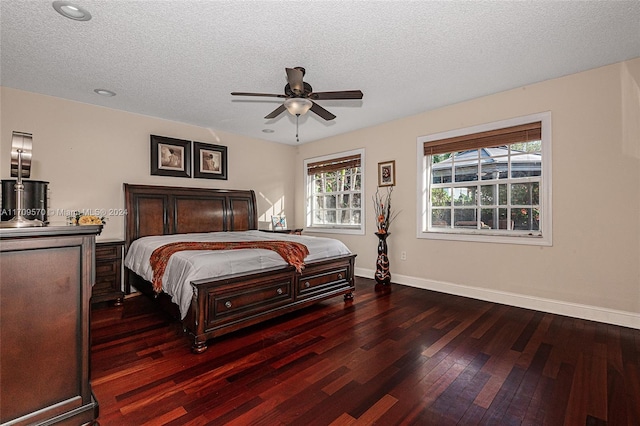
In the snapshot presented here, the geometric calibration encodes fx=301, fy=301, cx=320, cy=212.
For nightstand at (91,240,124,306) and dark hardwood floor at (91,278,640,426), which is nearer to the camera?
dark hardwood floor at (91,278,640,426)

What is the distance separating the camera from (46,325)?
1428 millimetres

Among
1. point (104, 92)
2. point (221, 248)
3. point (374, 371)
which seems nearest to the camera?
point (374, 371)

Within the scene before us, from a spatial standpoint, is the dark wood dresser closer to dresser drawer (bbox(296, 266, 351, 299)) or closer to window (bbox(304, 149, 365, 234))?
dresser drawer (bbox(296, 266, 351, 299))

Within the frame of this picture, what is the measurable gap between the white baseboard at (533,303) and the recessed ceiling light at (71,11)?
451 centimetres

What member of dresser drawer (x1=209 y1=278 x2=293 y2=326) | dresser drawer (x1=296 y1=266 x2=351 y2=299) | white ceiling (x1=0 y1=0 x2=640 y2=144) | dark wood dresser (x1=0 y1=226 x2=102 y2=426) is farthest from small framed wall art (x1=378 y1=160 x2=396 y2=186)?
dark wood dresser (x1=0 y1=226 x2=102 y2=426)

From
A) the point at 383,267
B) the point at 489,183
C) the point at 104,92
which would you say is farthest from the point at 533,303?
the point at 104,92

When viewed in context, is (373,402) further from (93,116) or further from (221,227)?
(93,116)

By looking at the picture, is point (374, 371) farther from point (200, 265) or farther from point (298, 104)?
point (298, 104)

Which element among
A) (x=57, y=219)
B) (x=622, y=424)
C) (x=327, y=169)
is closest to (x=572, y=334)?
(x=622, y=424)

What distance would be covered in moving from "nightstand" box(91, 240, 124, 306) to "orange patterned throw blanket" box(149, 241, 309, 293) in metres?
0.88

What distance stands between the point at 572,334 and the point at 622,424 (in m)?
1.34

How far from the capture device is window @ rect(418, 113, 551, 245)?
136 inches

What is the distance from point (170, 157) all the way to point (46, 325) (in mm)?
3660

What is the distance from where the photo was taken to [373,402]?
1759mm
